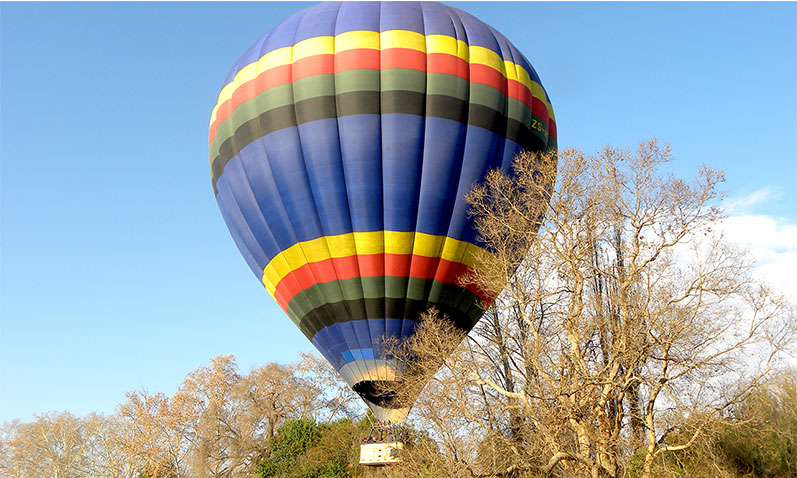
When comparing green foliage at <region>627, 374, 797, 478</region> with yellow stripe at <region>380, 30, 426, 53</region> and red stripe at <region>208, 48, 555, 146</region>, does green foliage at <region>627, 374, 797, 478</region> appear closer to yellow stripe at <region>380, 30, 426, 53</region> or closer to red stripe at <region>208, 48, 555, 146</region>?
red stripe at <region>208, 48, 555, 146</region>

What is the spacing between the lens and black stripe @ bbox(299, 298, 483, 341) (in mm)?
15305

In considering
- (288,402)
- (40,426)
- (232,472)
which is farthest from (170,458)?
(40,426)

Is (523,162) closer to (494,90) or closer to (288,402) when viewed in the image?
(494,90)

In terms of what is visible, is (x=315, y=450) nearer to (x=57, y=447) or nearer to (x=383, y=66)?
(x=383, y=66)

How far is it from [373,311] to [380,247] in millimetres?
1465

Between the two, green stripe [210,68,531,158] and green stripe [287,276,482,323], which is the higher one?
green stripe [210,68,531,158]

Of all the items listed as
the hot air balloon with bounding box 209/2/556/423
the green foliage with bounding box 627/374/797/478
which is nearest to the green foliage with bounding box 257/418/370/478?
the hot air balloon with bounding box 209/2/556/423

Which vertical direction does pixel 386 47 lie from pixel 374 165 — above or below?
above

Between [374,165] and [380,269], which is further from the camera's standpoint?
[380,269]

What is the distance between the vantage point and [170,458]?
32.7m

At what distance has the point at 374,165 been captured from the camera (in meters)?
15.1

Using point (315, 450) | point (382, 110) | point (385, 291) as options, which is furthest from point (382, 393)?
point (315, 450)

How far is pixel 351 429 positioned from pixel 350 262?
34.1ft

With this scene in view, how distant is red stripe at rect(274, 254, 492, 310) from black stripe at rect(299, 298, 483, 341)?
0.59m
